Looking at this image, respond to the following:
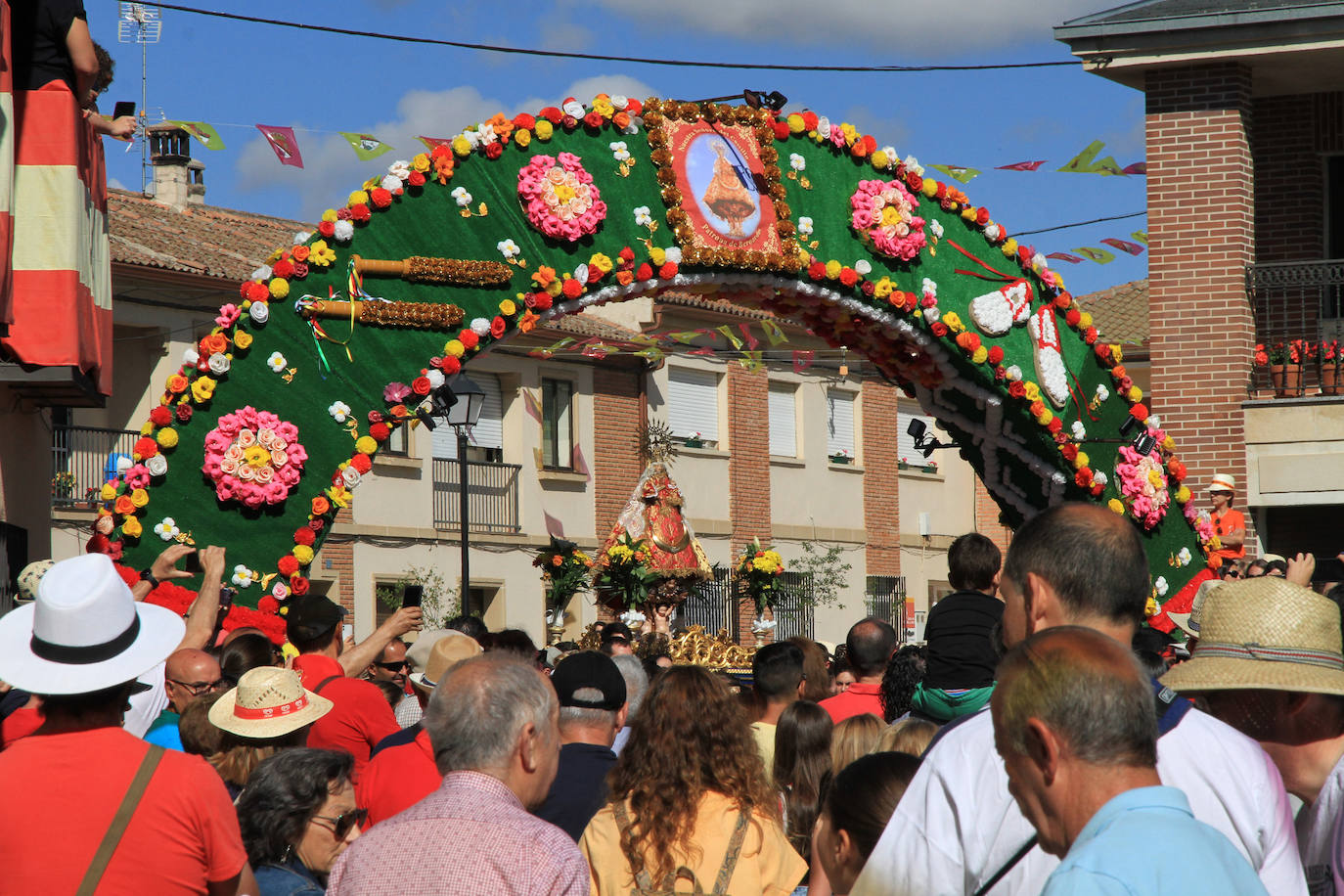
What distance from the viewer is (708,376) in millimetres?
31031

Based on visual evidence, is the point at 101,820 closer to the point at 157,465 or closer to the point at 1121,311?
the point at 157,465

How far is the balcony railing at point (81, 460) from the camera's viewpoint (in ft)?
75.9

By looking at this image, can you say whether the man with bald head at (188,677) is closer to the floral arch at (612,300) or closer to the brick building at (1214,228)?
the floral arch at (612,300)

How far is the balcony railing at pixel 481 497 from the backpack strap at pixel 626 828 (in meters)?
23.1

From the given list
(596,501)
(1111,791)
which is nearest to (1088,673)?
(1111,791)

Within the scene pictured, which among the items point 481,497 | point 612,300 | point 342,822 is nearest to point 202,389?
point 612,300

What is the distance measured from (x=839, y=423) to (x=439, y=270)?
945 inches

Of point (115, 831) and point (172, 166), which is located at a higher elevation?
point (172, 166)

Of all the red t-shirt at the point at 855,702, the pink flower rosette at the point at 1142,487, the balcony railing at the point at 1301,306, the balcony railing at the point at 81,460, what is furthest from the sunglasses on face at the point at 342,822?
the balcony railing at the point at 81,460

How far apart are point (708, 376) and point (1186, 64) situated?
16.5m

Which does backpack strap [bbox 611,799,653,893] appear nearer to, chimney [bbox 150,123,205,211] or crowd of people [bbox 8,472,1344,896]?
crowd of people [bbox 8,472,1344,896]

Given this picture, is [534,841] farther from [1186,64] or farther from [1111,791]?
[1186,64]

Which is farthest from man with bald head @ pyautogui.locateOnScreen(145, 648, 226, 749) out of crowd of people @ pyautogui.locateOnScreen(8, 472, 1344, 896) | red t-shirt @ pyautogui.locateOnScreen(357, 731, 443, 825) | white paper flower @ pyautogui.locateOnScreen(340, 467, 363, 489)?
white paper flower @ pyautogui.locateOnScreen(340, 467, 363, 489)

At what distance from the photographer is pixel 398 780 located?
529 centimetres
